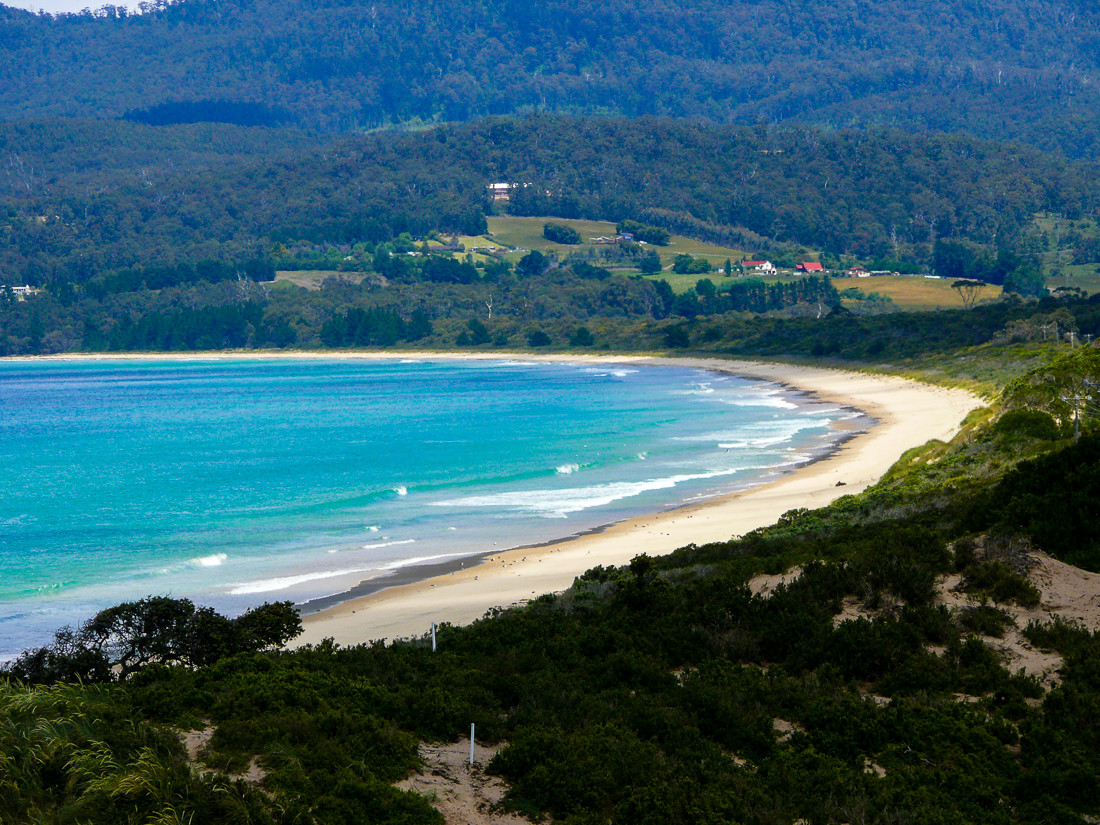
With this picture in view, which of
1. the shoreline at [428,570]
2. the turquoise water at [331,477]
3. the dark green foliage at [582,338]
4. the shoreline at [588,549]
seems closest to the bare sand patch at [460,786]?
the shoreline at [588,549]

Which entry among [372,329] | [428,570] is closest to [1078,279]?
[372,329]

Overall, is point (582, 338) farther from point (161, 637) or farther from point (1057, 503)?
point (161, 637)

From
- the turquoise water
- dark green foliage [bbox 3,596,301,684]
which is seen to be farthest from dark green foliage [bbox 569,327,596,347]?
dark green foliage [bbox 3,596,301,684]

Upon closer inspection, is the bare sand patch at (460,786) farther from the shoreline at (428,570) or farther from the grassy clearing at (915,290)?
the grassy clearing at (915,290)

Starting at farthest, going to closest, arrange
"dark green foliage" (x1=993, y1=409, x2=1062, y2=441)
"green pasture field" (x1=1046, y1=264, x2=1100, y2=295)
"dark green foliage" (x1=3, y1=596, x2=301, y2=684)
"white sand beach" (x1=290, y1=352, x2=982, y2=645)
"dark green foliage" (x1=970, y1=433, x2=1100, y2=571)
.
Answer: "green pasture field" (x1=1046, y1=264, x2=1100, y2=295) < "dark green foliage" (x1=993, y1=409, x2=1062, y2=441) < "white sand beach" (x1=290, y1=352, x2=982, y2=645) < "dark green foliage" (x1=970, y1=433, x2=1100, y2=571) < "dark green foliage" (x1=3, y1=596, x2=301, y2=684)

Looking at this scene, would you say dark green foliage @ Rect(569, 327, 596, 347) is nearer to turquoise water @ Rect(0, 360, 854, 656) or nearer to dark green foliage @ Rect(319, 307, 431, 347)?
dark green foliage @ Rect(319, 307, 431, 347)

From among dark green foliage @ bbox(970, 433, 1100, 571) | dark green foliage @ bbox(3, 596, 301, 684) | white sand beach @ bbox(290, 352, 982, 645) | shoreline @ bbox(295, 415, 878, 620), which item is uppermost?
dark green foliage @ bbox(970, 433, 1100, 571)
